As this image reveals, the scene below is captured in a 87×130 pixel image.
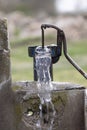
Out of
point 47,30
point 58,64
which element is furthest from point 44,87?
point 47,30

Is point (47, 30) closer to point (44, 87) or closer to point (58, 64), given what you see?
point (58, 64)

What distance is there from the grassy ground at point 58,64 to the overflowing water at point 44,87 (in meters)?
5.93

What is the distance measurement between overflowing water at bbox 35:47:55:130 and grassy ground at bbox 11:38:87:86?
593 cm

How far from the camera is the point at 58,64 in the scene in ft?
43.4

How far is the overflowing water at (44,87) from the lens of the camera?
3.79 meters

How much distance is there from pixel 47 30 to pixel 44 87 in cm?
1427

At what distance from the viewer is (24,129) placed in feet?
12.7

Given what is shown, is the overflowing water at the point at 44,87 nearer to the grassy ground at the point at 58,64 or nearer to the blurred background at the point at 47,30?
the blurred background at the point at 47,30

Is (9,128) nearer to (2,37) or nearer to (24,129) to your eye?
(24,129)

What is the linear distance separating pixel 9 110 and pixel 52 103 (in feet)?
0.85

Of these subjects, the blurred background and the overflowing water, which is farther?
the blurred background

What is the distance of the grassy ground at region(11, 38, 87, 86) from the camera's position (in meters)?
11.2

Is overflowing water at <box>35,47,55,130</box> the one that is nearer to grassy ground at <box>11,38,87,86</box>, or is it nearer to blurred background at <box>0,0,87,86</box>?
blurred background at <box>0,0,87,86</box>

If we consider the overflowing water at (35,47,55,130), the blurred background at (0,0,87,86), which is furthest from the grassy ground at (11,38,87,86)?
the overflowing water at (35,47,55,130)
